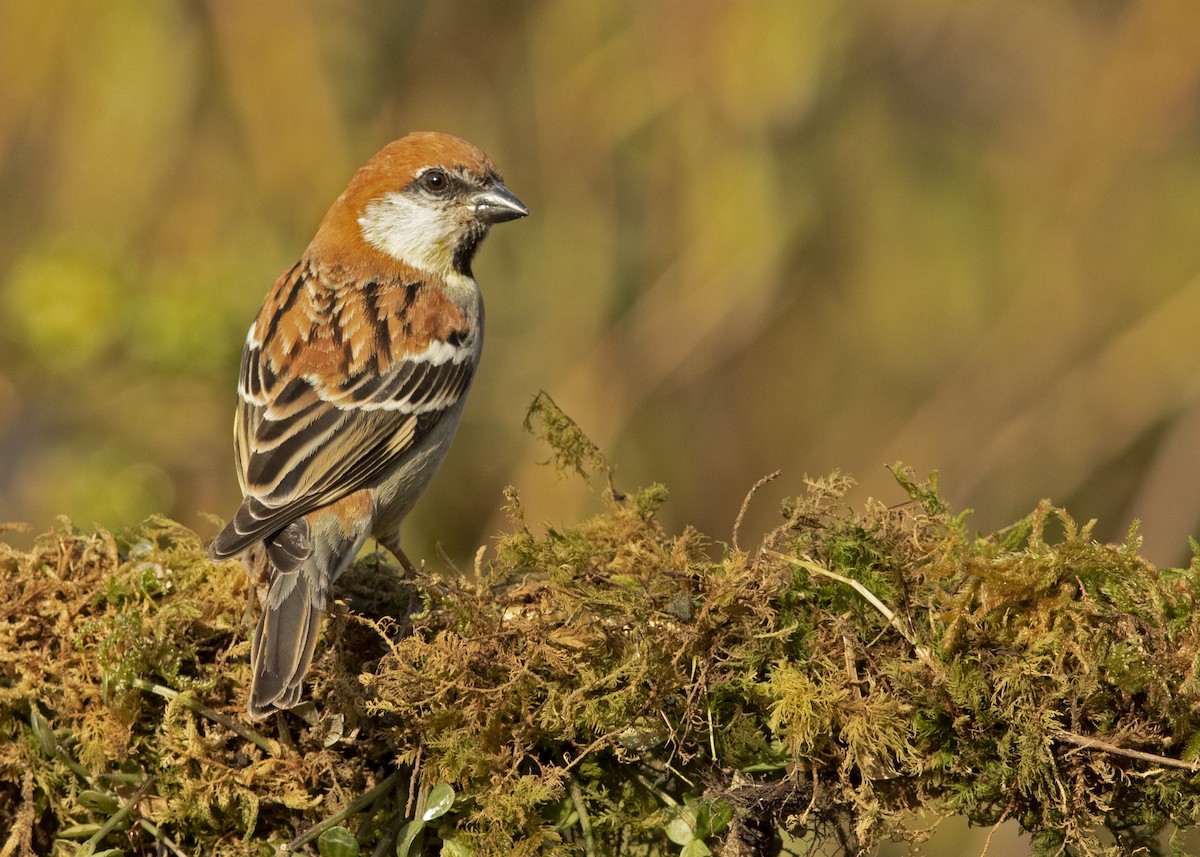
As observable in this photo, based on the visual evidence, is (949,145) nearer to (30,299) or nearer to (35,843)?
(30,299)

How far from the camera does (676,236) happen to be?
655 centimetres

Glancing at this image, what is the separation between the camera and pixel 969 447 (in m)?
6.35

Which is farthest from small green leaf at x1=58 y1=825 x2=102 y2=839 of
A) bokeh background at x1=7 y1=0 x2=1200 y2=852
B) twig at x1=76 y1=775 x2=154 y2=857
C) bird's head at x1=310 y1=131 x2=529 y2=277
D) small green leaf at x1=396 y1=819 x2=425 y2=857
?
bokeh background at x1=7 y1=0 x2=1200 y2=852

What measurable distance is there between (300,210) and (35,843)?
4.07m

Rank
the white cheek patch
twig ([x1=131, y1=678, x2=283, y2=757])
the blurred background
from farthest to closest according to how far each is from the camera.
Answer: the blurred background < the white cheek patch < twig ([x1=131, y1=678, x2=283, y2=757])

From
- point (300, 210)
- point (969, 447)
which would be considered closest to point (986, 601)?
point (969, 447)

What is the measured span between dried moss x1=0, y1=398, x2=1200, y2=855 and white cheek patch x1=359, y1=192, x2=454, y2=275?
7.73 ft

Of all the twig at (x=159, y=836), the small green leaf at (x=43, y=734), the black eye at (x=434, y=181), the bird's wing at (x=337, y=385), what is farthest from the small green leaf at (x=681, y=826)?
the black eye at (x=434, y=181)

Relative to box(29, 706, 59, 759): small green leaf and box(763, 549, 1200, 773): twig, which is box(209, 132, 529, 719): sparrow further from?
box(763, 549, 1200, 773): twig

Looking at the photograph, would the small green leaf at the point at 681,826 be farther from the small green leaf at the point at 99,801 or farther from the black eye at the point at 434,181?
the black eye at the point at 434,181

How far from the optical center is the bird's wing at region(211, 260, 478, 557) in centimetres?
393

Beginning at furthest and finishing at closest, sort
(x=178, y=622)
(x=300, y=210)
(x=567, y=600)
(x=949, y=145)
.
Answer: (x=949, y=145)
(x=300, y=210)
(x=178, y=622)
(x=567, y=600)

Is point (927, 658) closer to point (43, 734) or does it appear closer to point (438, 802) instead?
point (438, 802)

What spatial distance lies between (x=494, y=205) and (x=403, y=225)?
0.38 m
